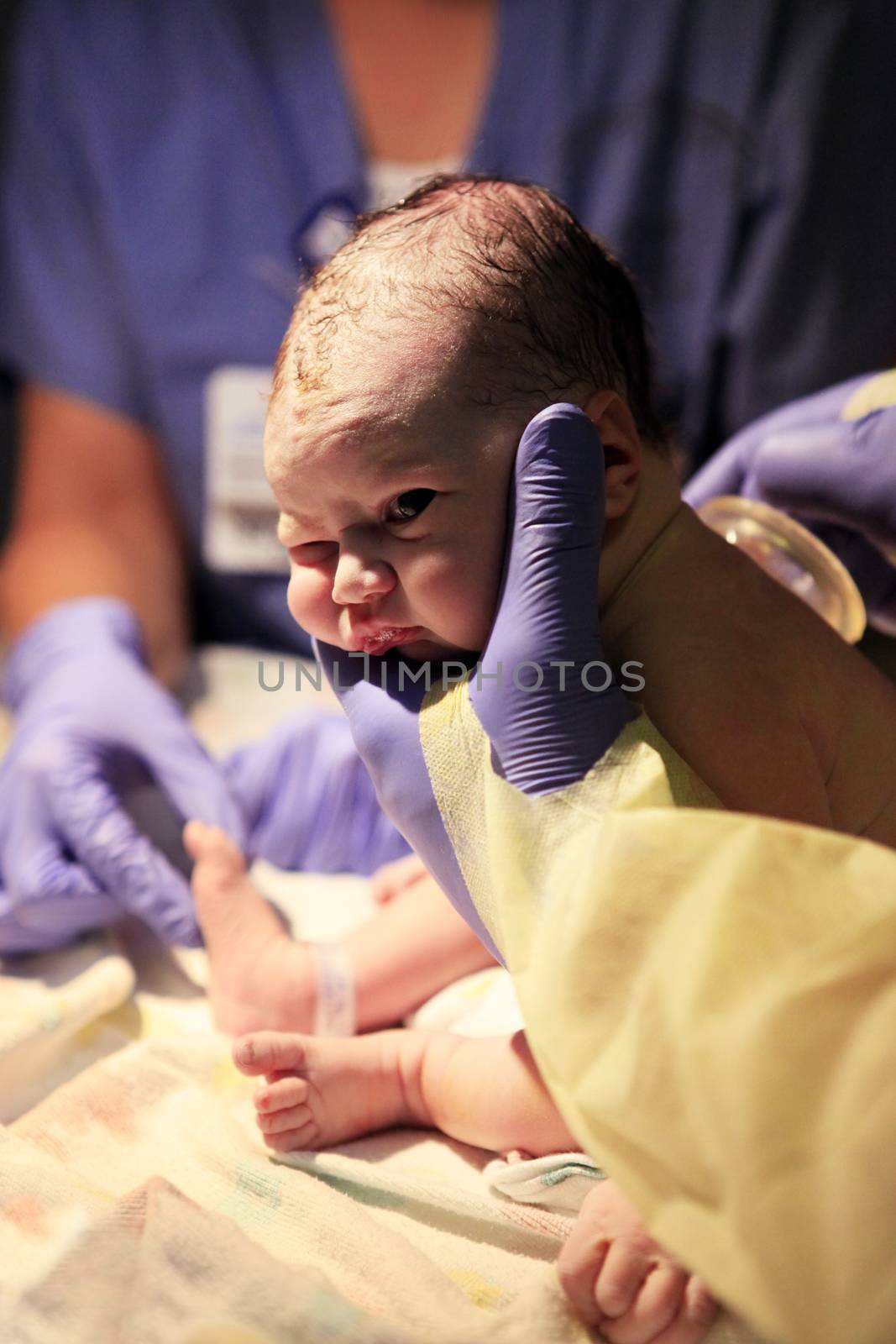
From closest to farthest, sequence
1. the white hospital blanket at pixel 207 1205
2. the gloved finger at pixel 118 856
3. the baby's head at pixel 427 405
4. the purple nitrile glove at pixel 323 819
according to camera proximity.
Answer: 1. the white hospital blanket at pixel 207 1205
2. the baby's head at pixel 427 405
3. the gloved finger at pixel 118 856
4. the purple nitrile glove at pixel 323 819

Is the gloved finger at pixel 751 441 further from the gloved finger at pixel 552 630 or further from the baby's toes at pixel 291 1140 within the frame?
the baby's toes at pixel 291 1140

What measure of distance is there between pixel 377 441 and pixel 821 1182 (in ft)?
1.47

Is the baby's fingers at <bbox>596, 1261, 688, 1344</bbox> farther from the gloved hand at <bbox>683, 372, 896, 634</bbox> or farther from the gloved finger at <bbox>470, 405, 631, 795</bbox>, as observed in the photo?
the gloved hand at <bbox>683, 372, 896, 634</bbox>

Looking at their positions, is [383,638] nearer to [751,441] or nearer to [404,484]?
[404,484]

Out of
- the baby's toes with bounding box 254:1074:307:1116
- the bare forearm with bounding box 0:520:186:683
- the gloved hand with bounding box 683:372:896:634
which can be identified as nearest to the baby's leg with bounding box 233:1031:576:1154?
the baby's toes with bounding box 254:1074:307:1116

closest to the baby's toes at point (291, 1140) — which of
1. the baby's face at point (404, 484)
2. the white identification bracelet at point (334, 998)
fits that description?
the white identification bracelet at point (334, 998)

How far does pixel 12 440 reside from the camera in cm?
152

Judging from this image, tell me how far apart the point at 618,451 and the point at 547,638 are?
165 mm

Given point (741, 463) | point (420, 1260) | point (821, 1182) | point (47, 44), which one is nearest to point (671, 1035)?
point (821, 1182)

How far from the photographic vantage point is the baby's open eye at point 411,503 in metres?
0.74

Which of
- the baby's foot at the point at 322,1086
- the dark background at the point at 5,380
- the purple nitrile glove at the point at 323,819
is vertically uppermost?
the dark background at the point at 5,380

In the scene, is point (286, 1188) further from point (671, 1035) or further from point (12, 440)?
point (12, 440)

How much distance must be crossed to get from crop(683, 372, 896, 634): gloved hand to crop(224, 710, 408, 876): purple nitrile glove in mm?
404

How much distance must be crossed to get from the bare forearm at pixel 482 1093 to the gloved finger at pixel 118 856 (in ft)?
0.84
